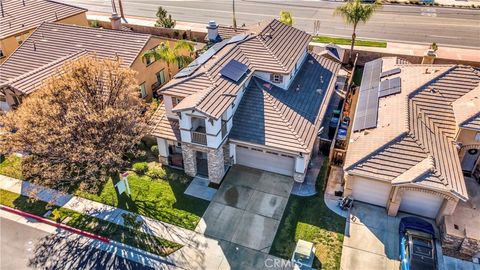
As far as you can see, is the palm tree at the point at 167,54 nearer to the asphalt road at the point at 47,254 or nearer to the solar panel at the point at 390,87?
the asphalt road at the point at 47,254

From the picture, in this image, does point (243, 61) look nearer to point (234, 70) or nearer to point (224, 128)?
point (234, 70)

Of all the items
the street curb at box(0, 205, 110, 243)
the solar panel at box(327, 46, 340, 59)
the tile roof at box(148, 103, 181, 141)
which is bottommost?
the street curb at box(0, 205, 110, 243)

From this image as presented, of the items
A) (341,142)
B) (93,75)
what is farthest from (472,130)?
(93,75)

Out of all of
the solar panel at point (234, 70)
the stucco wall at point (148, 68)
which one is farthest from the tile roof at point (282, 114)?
the stucco wall at point (148, 68)

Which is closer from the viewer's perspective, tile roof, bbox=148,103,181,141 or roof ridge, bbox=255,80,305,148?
roof ridge, bbox=255,80,305,148

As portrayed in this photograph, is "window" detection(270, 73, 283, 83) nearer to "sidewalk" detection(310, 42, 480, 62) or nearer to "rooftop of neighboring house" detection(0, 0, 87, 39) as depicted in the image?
"sidewalk" detection(310, 42, 480, 62)

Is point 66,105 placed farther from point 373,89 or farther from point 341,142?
point 373,89

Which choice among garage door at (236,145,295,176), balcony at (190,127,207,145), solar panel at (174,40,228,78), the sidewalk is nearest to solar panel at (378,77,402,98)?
garage door at (236,145,295,176)
